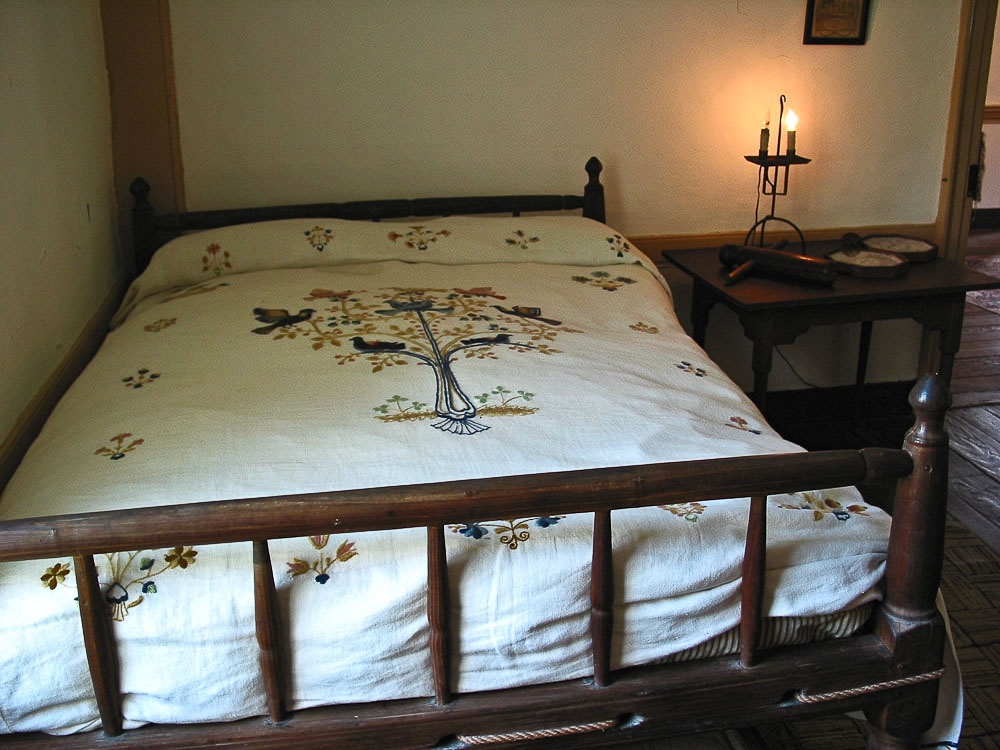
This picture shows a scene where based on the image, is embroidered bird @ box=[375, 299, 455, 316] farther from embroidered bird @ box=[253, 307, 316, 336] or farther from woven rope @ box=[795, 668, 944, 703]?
woven rope @ box=[795, 668, 944, 703]

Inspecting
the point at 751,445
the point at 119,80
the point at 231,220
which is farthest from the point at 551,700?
the point at 119,80

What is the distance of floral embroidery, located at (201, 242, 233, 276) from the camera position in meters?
2.26

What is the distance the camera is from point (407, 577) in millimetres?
1070

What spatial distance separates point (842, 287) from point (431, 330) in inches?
46.8

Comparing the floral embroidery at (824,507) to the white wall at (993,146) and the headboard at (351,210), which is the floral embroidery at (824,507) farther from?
the white wall at (993,146)

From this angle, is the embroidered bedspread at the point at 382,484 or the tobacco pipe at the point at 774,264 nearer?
the embroidered bedspread at the point at 382,484

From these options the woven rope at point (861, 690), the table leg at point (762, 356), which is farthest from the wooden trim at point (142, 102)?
the woven rope at point (861, 690)

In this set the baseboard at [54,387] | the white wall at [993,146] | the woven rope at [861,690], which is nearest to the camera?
the woven rope at [861,690]

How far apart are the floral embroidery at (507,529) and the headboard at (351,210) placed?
1.60 metres

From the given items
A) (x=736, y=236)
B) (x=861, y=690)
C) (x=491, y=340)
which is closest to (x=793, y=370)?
(x=736, y=236)

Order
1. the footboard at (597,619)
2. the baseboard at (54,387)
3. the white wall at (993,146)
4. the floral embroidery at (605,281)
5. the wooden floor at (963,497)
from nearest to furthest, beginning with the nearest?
the footboard at (597,619) → the baseboard at (54,387) → the wooden floor at (963,497) → the floral embroidery at (605,281) → the white wall at (993,146)

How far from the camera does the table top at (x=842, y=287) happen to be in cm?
236

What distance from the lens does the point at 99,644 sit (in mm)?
1004

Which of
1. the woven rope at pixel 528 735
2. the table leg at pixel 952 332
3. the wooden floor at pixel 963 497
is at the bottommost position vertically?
the wooden floor at pixel 963 497
